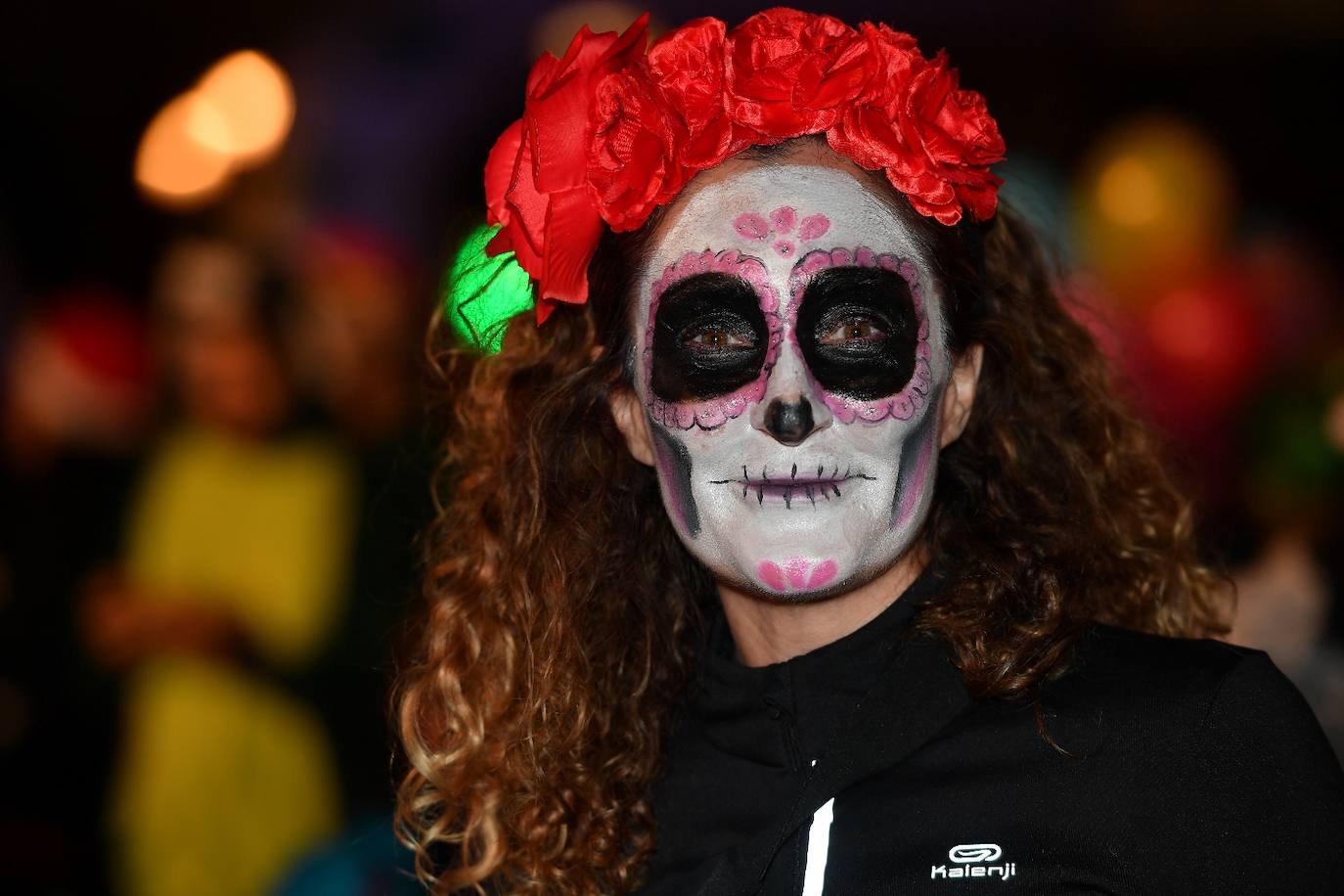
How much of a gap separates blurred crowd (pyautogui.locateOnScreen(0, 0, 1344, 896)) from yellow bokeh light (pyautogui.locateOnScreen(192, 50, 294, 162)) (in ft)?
0.15

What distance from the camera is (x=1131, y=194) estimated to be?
19.1 ft

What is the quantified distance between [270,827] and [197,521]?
0.83 meters

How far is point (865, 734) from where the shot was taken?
203 cm

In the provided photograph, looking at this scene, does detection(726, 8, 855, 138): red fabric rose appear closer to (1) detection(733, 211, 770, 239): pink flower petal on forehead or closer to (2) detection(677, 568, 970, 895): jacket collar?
(1) detection(733, 211, 770, 239): pink flower petal on forehead

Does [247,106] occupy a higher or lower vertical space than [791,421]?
higher

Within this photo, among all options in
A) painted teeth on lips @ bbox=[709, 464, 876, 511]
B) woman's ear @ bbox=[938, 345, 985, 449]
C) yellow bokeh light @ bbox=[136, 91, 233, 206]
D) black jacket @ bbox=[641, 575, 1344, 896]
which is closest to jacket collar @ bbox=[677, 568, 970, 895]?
black jacket @ bbox=[641, 575, 1344, 896]

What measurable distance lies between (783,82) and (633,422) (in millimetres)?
537

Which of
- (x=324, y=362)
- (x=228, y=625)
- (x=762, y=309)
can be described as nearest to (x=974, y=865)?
→ (x=762, y=309)

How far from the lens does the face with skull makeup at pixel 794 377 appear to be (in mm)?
2064

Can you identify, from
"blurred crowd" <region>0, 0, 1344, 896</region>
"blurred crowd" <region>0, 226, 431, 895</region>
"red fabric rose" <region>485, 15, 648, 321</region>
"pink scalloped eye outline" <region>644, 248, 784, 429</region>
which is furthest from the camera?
"blurred crowd" <region>0, 226, 431, 895</region>

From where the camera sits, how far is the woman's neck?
216 centimetres

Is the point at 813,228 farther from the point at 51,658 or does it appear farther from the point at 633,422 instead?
the point at 51,658

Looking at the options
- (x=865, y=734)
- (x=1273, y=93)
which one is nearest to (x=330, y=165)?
(x=1273, y=93)

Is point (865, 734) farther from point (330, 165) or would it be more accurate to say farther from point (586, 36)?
point (330, 165)
